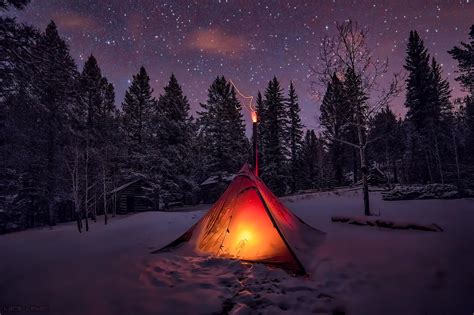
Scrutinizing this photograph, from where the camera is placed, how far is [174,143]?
2677 centimetres

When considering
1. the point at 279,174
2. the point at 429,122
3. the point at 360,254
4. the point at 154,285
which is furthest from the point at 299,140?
the point at 154,285

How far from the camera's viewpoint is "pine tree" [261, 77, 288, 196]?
29.1 meters

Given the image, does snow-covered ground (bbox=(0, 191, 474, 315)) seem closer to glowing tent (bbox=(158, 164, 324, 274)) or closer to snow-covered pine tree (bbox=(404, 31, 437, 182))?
glowing tent (bbox=(158, 164, 324, 274))

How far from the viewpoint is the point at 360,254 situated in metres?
5.54

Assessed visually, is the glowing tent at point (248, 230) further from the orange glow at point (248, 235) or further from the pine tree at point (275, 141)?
the pine tree at point (275, 141)

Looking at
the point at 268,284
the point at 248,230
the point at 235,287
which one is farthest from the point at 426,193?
the point at 235,287

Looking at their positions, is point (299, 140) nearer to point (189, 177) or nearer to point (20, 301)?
point (189, 177)

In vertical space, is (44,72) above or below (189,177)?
above

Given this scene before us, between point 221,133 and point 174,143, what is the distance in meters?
5.32

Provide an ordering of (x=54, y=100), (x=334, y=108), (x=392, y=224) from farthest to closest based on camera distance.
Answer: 1. (x=54, y=100)
2. (x=334, y=108)
3. (x=392, y=224)

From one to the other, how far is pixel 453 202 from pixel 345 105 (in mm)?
7542

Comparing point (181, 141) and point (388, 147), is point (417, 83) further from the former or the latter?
point (181, 141)

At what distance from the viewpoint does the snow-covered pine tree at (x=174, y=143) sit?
25.4m

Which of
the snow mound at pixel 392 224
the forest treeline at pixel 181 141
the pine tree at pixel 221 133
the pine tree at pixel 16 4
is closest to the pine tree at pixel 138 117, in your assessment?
the forest treeline at pixel 181 141
